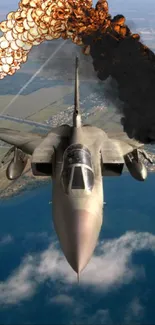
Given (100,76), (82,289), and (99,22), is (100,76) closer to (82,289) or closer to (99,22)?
(99,22)

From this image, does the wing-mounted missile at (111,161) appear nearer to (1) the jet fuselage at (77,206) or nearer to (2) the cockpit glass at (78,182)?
(1) the jet fuselage at (77,206)

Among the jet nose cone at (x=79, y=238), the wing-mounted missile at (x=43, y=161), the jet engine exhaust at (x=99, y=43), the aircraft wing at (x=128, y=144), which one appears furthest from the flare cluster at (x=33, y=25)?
the jet nose cone at (x=79, y=238)

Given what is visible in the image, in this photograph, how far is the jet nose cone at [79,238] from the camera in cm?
1221

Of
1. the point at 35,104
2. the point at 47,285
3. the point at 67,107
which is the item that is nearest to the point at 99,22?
the point at 47,285

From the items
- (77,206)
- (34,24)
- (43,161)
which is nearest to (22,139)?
(34,24)

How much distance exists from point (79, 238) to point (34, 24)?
16842 millimetres

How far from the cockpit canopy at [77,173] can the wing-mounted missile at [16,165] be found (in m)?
11.7

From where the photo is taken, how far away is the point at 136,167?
24797 mm

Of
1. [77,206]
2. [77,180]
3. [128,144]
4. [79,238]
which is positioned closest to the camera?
[79,238]

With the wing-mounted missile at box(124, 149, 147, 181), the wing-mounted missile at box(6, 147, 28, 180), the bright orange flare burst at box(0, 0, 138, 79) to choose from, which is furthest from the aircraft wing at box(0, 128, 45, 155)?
the wing-mounted missile at box(124, 149, 147, 181)

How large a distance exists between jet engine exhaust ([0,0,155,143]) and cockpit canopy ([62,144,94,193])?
1144 centimetres

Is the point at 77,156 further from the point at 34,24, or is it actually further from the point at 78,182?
the point at 34,24

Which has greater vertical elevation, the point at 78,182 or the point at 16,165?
the point at 78,182

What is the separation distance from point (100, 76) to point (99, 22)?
6004 millimetres
